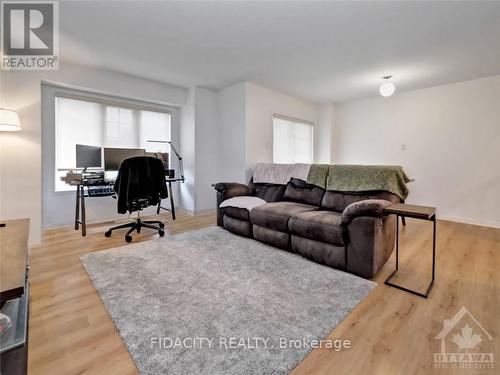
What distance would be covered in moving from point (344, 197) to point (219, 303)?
6.31 feet

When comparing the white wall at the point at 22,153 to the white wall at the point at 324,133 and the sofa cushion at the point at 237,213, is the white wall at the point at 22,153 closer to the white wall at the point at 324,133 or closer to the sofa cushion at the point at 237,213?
the sofa cushion at the point at 237,213

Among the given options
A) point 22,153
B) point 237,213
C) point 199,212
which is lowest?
point 199,212

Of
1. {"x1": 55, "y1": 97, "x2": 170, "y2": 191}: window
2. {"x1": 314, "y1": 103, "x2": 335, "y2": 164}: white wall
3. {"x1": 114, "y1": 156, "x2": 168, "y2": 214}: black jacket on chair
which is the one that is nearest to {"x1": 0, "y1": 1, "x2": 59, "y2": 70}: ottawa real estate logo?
{"x1": 55, "y1": 97, "x2": 170, "y2": 191}: window

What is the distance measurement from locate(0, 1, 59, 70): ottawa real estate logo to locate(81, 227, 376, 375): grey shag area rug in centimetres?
235

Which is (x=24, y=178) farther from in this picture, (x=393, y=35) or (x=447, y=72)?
(x=447, y=72)

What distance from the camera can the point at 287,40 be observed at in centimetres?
273

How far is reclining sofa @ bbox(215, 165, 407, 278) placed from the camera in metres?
2.09

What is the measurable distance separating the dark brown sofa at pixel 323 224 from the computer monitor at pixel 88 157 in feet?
5.92

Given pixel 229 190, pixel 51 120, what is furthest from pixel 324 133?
pixel 51 120

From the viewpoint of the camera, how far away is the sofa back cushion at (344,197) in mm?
2686

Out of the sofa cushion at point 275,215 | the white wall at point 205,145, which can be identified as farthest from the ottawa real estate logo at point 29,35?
the sofa cushion at point 275,215

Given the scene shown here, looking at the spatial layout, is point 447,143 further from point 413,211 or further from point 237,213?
point 237,213

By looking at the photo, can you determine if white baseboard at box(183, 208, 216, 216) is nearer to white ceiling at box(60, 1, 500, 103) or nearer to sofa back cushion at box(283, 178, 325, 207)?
sofa back cushion at box(283, 178, 325, 207)

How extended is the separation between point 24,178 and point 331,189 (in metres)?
3.62
